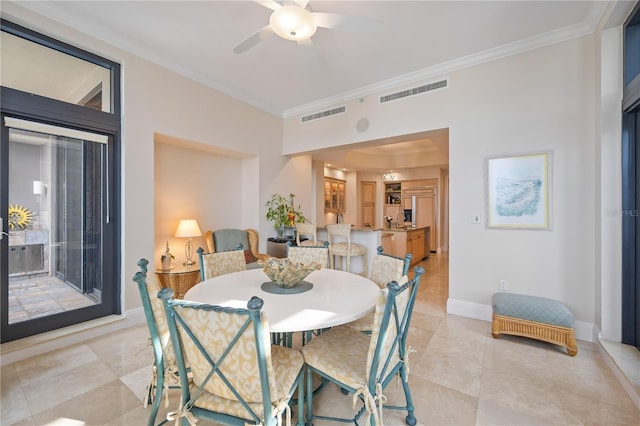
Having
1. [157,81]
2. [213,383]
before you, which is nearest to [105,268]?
[157,81]

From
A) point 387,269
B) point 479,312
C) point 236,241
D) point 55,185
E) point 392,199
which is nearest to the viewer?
point 387,269

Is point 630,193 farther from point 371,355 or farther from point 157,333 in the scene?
point 157,333

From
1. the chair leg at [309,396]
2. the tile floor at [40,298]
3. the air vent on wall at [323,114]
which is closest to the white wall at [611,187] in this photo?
the chair leg at [309,396]

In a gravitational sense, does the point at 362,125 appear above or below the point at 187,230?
above

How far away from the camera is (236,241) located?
14.0 feet

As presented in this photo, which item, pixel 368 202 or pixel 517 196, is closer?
pixel 517 196

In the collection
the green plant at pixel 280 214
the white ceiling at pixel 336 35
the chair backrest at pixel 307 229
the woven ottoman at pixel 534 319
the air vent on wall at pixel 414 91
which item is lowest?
the woven ottoman at pixel 534 319

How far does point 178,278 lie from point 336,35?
3281mm

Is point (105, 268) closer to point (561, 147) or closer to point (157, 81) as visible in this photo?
point (157, 81)

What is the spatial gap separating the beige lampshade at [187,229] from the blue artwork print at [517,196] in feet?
12.3

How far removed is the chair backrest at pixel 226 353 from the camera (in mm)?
1045

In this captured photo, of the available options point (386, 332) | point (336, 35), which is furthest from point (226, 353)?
point (336, 35)

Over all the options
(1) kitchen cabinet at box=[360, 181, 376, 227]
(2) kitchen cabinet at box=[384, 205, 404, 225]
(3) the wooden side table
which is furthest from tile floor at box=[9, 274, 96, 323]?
(2) kitchen cabinet at box=[384, 205, 404, 225]

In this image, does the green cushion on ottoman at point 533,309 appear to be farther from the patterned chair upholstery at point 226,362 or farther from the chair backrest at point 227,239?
the chair backrest at point 227,239
